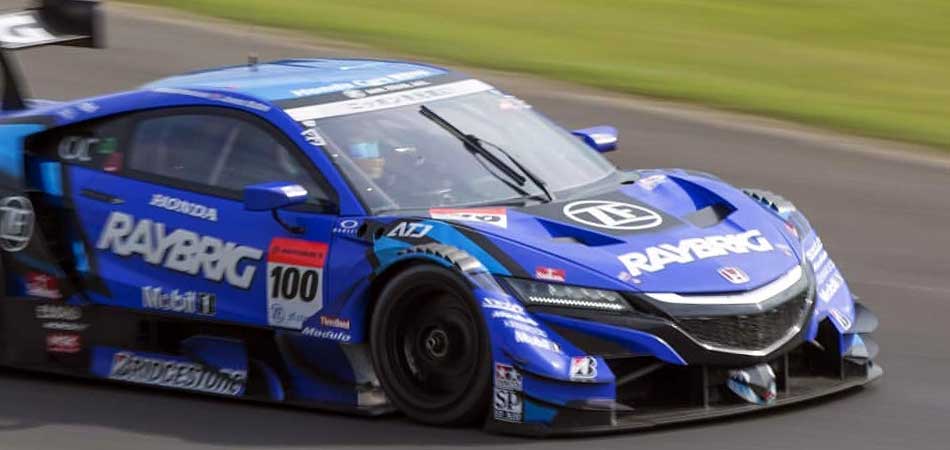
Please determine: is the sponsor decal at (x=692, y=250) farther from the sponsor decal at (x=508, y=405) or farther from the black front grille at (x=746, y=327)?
the sponsor decal at (x=508, y=405)

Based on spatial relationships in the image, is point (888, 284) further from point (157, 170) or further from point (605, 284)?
point (157, 170)

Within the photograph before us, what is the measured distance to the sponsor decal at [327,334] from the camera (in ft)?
21.1

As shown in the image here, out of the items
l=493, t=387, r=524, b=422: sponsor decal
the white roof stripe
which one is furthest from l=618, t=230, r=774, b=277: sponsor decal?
the white roof stripe

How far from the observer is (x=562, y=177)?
23.5ft

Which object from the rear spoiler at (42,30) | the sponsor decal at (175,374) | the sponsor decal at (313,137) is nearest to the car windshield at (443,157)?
the sponsor decal at (313,137)

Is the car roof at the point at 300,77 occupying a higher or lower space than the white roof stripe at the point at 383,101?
higher

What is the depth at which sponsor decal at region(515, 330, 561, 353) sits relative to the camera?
5957 mm

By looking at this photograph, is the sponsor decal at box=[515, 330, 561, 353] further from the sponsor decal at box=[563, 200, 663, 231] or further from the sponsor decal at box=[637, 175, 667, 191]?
the sponsor decal at box=[637, 175, 667, 191]

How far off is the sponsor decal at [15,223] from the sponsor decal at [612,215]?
95.9 inches

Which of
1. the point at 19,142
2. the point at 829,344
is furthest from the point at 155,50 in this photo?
the point at 829,344

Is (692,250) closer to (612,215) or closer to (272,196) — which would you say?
(612,215)

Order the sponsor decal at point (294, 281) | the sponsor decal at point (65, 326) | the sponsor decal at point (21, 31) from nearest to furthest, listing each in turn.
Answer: the sponsor decal at point (294, 281) < the sponsor decal at point (65, 326) < the sponsor decal at point (21, 31)

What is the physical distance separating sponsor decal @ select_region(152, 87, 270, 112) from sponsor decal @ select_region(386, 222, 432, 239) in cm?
96

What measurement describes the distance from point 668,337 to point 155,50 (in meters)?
9.99
